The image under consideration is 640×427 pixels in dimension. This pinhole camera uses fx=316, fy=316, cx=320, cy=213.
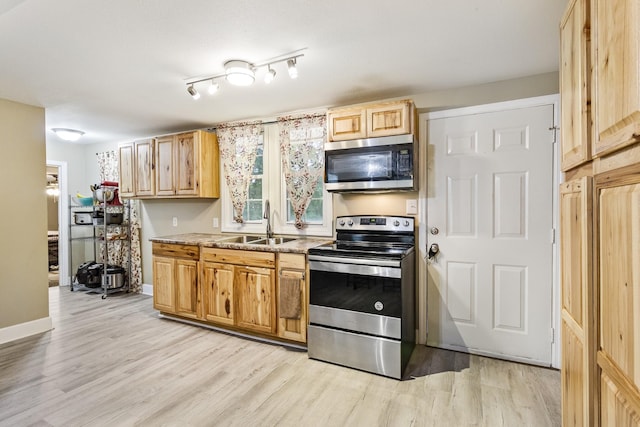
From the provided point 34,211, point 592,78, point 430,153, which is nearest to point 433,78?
point 430,153

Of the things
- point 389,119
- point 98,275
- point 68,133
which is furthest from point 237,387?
point 68,133

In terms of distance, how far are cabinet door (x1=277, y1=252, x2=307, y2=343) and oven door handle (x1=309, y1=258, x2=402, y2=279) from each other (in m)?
0.17

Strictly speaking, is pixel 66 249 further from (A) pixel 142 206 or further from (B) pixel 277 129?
(B) pixel 277 129

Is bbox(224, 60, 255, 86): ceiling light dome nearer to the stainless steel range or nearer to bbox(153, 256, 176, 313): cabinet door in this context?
the stainless steel range

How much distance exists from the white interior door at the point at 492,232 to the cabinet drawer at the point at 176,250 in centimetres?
237

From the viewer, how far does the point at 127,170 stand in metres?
4.31

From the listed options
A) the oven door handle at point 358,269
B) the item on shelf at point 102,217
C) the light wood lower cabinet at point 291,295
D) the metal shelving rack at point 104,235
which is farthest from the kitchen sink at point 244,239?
the item on shelf at point 102,217

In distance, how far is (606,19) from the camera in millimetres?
967

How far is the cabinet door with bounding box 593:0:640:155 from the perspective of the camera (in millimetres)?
808

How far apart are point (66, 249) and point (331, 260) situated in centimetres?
491

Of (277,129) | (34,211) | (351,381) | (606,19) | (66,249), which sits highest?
(277,129)

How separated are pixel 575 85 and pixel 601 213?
0.57m

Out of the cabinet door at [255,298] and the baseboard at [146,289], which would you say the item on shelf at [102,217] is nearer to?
the baseboard at [146,289]

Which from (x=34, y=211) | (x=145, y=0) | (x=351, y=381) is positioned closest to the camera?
(x=145, y=0)
